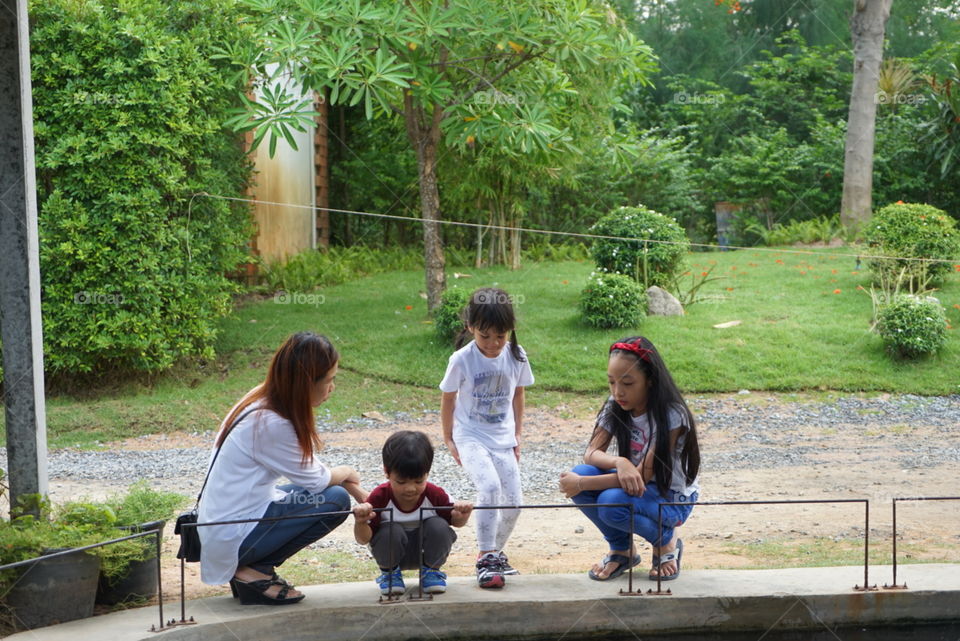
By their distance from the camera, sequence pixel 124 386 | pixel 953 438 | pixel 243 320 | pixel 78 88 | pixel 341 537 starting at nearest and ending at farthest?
pixel 341 537 → pixel 953 438 → pixel 78 88 → pixel 124 386 → pixel 243 320

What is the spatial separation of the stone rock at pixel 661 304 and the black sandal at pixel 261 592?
8033 millimetres

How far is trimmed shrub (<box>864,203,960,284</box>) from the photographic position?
11656 millimetres

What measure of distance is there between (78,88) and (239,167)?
7.57 ft

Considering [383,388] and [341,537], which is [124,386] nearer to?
[383,388]

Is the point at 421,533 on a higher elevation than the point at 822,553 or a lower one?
higher

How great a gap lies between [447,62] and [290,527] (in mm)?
6700

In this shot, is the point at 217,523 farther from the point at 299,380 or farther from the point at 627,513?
the point at 627,513

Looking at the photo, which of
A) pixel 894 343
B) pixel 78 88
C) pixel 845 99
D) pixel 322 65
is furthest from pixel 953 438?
pixel 845 99

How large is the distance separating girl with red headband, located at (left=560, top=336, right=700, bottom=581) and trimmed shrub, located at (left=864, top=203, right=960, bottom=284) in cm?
852

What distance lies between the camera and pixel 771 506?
5.90m

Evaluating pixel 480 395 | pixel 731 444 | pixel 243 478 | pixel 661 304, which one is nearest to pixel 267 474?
pixel 243 478

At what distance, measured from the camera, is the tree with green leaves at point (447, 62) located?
8.50 metres

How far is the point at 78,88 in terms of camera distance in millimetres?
8312

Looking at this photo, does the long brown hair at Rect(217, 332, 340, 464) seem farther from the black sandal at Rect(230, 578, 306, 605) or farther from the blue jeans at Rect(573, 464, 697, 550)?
the blue jeans at Rect(573, 464, 697, 550)
